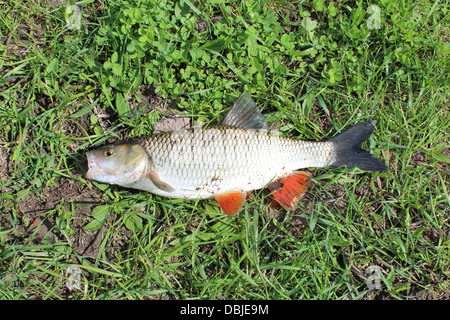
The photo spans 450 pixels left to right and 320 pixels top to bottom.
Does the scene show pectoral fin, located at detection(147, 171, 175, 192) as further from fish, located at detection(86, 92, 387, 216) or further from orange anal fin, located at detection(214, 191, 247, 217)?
orange anal fin, located at detection(214, 191, 247, 217)

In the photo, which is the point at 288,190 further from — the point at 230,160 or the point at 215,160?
the point at 215,160

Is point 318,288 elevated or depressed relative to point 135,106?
depressed

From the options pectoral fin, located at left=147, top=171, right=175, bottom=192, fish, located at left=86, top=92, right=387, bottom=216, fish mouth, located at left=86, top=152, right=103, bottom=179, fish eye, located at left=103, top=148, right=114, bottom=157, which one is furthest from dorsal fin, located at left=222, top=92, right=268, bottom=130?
fish mouth, located at left=86, top=152, right=103, bottom=179

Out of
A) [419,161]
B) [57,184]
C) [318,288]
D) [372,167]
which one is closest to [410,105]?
[419,161]

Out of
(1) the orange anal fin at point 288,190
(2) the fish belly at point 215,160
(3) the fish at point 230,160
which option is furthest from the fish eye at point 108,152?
(1) the orange anal fin at point 288,190

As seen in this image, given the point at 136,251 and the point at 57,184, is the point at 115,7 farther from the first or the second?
the point at 136,251

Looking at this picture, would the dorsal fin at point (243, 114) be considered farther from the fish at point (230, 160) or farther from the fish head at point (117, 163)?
the fish head at point (117, 163)

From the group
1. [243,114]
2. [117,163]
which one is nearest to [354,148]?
[243,114]
